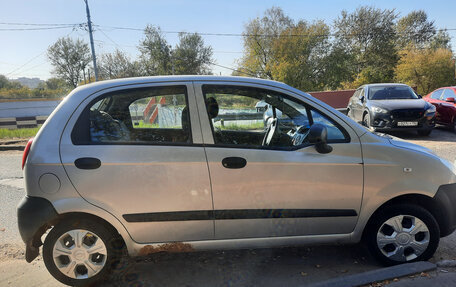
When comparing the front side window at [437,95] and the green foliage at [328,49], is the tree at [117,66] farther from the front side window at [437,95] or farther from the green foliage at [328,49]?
the front side window at [437,95]

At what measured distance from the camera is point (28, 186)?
2.25 metres

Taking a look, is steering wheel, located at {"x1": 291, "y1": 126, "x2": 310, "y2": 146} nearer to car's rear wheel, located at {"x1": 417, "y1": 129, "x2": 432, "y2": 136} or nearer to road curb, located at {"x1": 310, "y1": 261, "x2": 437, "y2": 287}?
road curb, located at {"x1": 310, "y1": 261, "x2": 437, "y2": 287}

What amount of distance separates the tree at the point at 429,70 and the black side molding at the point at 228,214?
2392 cm

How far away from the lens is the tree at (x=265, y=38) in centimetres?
3559

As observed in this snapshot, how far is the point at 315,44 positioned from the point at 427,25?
62.3 feet

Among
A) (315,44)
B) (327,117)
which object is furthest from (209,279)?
(315,44)

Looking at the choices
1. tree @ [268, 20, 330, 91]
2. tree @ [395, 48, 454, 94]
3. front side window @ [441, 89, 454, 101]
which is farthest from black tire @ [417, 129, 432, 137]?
tree @ [268, 20, 330, 91]

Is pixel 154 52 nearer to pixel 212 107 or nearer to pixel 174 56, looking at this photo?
A: pixel 174 56

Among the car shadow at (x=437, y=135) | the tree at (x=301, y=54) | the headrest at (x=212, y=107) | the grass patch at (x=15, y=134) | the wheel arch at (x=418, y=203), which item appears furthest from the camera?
the tree at (x=301, y=54)

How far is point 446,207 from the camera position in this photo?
2547 millimetres

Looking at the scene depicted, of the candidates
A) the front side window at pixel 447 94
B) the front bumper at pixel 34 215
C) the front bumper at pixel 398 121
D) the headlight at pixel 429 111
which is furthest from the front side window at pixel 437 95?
the front bumper at pixel 34 215

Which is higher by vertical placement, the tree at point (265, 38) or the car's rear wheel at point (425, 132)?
the tree at point (265, 38)

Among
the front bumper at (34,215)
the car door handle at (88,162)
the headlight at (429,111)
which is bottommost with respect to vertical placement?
the front bumper at (34,215)

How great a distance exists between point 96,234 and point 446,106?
36.5 feet
